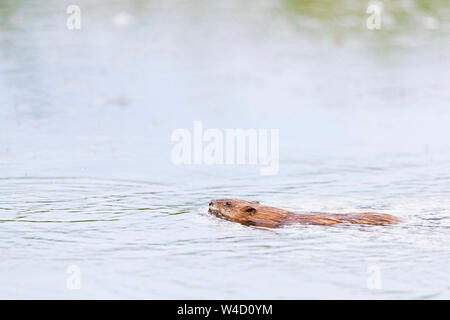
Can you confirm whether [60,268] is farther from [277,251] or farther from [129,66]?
[129,66]

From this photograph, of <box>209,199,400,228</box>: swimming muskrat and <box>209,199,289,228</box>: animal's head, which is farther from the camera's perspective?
<box>209,199,289,228</box>: animal's head

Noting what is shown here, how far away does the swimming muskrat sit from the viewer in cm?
813

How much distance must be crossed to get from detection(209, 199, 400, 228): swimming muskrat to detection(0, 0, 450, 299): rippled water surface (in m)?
0.14

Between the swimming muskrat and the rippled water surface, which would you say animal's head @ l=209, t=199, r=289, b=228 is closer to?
the swimming muskrat

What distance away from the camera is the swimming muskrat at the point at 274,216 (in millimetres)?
8133

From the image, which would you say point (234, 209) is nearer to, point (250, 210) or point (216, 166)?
point (250, 210)

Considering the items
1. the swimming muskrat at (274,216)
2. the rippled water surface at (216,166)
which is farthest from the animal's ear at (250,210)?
the rippled water surface at (216,166)

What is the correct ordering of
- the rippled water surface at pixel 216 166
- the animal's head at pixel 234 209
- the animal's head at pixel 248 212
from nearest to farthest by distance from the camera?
the rippled water surface at pixel 216 166 < the animal's head at pixel 248 212 < the animal's head at pixel 234 209

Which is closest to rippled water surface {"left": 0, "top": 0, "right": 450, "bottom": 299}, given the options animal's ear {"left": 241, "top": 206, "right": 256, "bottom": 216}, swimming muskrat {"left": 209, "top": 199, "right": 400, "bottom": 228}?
swimming muskrat {"left": 209, "top": 199, "right": 400, "bottom": 228}

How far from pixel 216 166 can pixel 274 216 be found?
2341mm

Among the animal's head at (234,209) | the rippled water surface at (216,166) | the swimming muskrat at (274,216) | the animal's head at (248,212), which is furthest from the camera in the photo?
the animal's head at (234,209)

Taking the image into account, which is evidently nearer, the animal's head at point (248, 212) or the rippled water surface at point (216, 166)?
the rippled water surface at point (216, 166)

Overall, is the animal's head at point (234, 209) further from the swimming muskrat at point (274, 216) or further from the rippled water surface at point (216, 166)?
the rippled water surface at point (216, 166)
